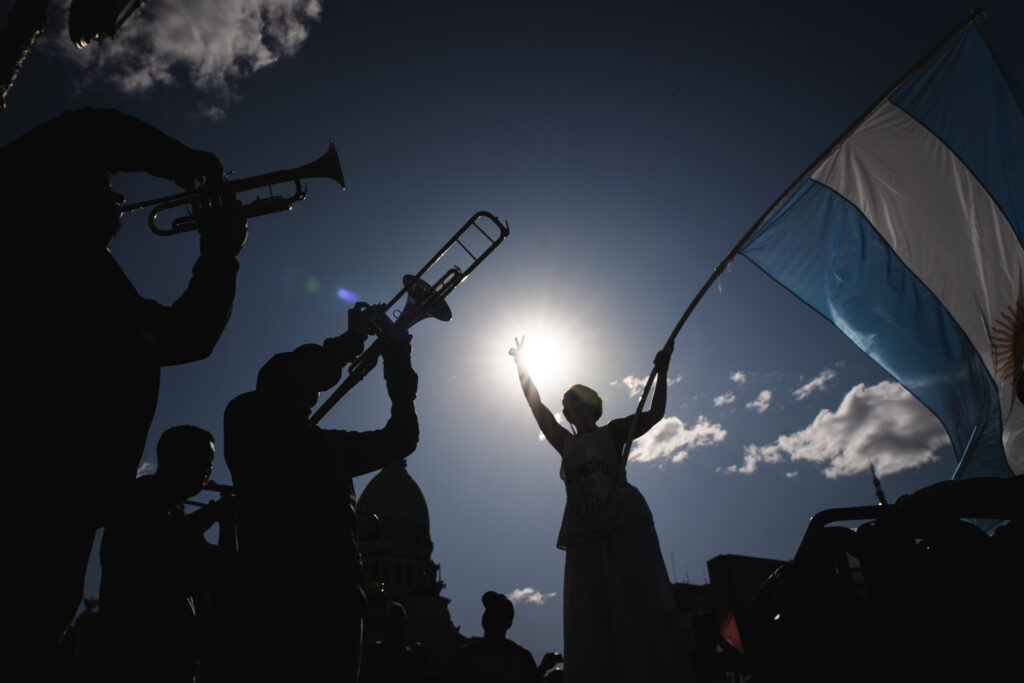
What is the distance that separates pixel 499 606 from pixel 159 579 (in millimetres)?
3176

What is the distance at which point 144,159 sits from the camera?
5.07ft

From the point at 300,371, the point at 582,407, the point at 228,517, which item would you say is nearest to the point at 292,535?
the point at 300,371

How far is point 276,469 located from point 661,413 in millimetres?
3055

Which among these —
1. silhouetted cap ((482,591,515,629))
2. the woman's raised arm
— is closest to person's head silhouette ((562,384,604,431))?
the woman's raised arm

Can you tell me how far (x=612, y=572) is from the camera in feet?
11.4

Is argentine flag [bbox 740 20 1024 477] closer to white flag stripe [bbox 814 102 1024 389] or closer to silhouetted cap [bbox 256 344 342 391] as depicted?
white flag stripe [bbox 814 102 1024 389]

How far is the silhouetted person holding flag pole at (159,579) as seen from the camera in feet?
8.80

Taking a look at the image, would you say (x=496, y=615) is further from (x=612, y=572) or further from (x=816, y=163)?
(x=816, y=163)

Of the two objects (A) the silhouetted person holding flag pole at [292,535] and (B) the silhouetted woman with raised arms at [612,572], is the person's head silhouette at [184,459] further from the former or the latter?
(B) the silhouetted woman with raised arms at [612,572]

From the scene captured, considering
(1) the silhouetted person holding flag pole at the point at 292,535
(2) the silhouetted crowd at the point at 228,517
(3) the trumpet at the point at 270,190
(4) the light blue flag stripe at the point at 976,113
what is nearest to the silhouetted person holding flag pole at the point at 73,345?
(2) the silhouetted crowd at the point at 228,517

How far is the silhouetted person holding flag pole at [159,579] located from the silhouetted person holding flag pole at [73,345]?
156 cm

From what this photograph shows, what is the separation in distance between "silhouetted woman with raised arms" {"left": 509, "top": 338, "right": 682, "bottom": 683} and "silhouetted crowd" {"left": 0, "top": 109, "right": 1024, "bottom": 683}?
0.25 ft

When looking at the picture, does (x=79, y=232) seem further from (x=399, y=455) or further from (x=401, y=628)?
(x=401, y=628)

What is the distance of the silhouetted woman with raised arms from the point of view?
125 inches
